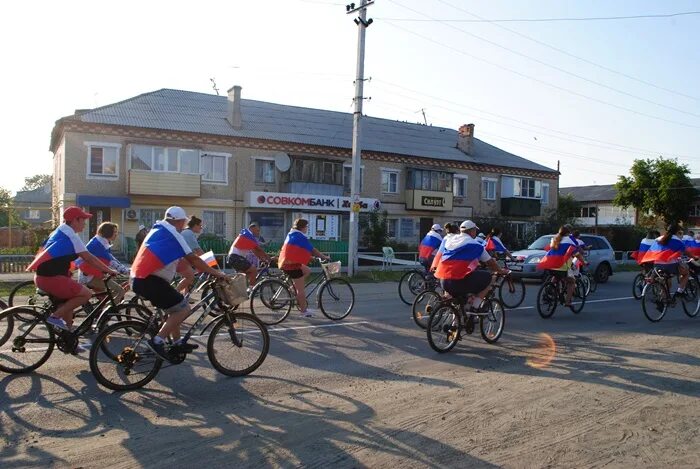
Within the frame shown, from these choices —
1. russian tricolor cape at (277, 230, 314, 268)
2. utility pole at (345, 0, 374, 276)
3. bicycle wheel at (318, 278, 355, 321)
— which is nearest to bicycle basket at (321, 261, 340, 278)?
bicycle wheel at (318, 278, 355, 321)

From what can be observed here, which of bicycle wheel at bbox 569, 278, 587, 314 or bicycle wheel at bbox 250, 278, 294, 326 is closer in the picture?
bicycle wheel at bbox 250, 278, 294, 326

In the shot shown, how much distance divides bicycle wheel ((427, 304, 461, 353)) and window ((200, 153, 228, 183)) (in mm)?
24389

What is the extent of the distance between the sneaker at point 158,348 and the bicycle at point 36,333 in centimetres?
76

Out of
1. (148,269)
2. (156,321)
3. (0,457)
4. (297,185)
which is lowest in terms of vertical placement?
(0,457)

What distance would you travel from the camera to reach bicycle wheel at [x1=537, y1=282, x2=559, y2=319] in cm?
1166

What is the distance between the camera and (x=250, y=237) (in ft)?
36.7

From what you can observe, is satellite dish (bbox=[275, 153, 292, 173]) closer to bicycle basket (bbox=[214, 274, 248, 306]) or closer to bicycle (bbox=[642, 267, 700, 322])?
bicycle (bbox=[642, 267, 700, 322])

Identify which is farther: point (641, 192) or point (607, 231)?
point (641, 192)

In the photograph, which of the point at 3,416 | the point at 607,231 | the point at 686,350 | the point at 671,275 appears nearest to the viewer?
the point at 3,416

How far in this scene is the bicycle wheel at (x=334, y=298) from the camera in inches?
427

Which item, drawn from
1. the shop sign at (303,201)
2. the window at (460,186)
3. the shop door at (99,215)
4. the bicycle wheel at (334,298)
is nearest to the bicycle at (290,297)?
the bicycle wheel at (334,298)

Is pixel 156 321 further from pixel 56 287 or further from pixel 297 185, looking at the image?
pixel 297 185

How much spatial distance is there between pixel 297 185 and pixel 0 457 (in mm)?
29394

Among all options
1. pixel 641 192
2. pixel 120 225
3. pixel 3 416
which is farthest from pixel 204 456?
pixel 641 192
